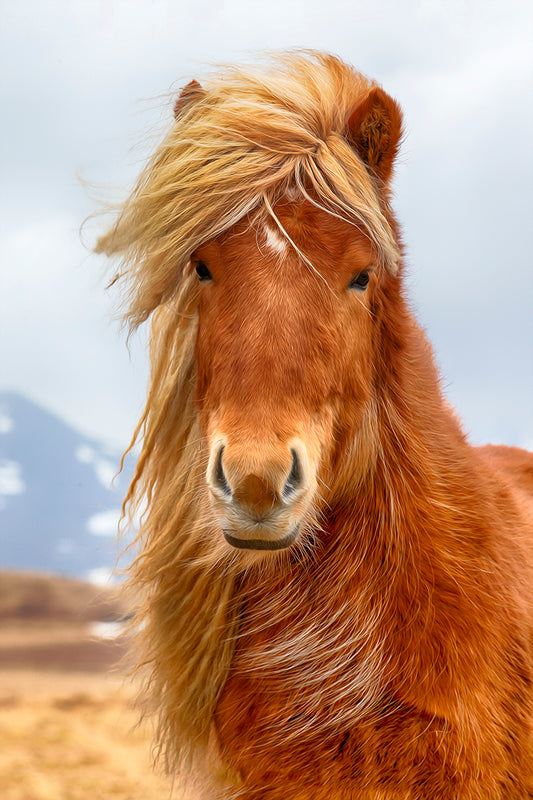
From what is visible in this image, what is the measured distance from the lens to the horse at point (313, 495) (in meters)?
2.17

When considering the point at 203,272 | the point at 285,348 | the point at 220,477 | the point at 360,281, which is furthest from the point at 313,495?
the point at 203,272

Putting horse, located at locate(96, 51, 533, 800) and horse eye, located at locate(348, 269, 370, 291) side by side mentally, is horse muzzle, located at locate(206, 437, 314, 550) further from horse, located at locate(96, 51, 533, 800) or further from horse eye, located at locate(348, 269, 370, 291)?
horse eye, located at locate(348, 269, 370, 291)

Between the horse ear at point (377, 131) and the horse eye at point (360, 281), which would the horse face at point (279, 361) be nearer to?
the horse eye at point (360, 281)

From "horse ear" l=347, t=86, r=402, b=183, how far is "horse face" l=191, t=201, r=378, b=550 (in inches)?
14.5

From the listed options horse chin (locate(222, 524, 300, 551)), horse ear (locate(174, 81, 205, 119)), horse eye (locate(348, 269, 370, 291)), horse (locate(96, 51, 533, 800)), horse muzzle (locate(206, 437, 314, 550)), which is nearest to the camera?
horse muzzle (locate(206, 437, 314, 550))

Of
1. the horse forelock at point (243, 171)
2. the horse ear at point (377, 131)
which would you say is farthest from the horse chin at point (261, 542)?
the horse ear at point (377, 131)

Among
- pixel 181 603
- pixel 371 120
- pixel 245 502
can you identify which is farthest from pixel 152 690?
pixel 371 120

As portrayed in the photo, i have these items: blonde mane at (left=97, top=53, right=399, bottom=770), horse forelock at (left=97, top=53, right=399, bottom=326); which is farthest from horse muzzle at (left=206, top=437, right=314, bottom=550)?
horse forelock at (left=97, top=53, right=399, bottom=326)

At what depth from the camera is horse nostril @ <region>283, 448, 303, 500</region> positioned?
6.55 ft

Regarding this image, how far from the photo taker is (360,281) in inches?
93.4

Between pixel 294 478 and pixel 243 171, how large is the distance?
1.03 metres

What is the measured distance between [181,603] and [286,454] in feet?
3.46

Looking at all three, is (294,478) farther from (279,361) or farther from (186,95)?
(186,95)

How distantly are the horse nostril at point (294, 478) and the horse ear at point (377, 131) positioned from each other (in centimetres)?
113
